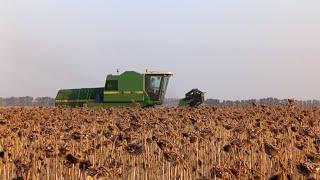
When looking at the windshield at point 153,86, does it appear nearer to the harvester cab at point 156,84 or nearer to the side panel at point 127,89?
the harvester cab at point 156,84

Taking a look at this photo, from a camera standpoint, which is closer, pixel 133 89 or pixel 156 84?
pixel 133 89

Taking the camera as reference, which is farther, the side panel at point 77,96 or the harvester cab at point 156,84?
the side panel at point 77,96

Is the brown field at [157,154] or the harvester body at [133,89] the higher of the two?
the harvester body at [133,89]

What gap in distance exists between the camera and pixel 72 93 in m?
59.1

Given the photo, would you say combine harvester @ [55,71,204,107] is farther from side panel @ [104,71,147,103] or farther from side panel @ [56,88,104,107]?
side panel @ [56,88,104,107]

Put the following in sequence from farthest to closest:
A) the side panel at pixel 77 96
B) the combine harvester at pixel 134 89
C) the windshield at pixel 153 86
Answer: the side panel at pixel 77 96 < the windshield at pixel 153 86 < the combine harvester at pixel 134 89

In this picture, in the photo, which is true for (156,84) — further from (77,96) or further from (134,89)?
(77,96)

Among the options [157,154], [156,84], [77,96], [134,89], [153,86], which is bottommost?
[157,154]

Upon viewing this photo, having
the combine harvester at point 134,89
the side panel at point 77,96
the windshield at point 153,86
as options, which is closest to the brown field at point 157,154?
the combine harvester at point 134,89

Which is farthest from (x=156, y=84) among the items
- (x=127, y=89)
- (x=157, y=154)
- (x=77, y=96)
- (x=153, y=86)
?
(x=157, y=154)

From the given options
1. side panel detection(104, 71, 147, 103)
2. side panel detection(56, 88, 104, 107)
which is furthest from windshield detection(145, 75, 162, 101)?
side panel detection(56, 88, 104, 107)

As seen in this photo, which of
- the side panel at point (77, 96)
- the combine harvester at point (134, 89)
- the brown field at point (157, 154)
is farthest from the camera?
the side panel at point (77, 96)

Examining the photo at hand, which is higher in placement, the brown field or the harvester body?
the harvester body

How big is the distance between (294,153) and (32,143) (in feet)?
23.5
